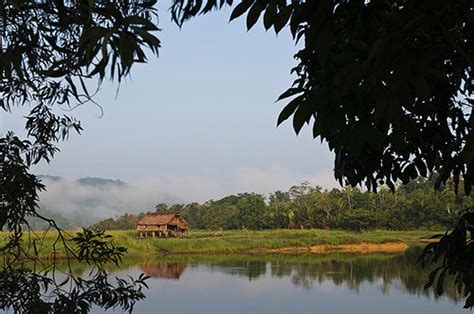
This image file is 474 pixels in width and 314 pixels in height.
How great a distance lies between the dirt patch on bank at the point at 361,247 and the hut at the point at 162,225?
6.27 meters

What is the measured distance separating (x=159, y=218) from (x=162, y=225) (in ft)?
1.78

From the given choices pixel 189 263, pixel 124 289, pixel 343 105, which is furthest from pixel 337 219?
pixel 343 105

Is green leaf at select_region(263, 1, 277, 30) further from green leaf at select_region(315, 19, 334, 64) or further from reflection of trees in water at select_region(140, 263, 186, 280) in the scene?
reflection of trees in water at select_region(140, 263, 186, 280)

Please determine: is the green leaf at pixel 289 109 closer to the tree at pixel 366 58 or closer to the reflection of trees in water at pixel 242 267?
the tree at pixel 366 58

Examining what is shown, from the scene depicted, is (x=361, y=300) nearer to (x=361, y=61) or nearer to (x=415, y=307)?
(x=415, y=307)

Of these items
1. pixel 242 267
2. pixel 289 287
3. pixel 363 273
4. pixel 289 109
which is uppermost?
pixel 289 109

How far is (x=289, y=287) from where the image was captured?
414 inches

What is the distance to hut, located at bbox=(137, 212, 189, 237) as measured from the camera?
2130cm

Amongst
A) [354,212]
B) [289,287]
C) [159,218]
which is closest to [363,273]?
[289,287]

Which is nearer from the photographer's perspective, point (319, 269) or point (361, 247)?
point (319, 269)

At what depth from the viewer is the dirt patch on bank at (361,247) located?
17.6 meters

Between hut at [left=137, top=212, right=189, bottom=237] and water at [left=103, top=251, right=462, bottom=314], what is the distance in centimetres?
662

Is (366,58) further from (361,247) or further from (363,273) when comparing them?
(361,247)

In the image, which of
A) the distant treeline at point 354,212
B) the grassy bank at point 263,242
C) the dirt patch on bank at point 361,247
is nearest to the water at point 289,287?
the grassy bank at point 263,242
